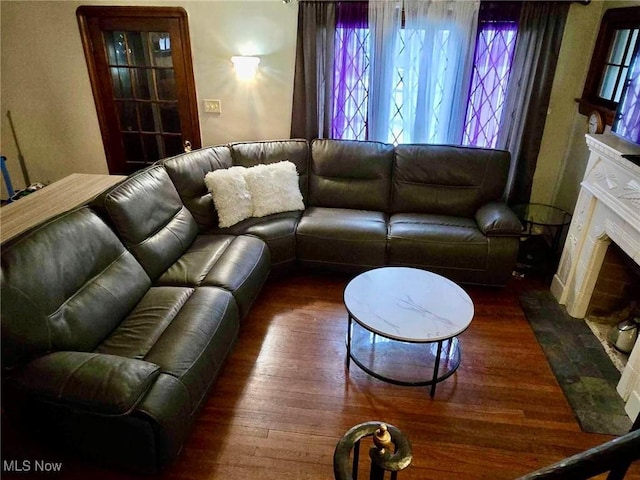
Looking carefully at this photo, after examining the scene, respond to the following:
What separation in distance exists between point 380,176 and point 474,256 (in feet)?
3.27

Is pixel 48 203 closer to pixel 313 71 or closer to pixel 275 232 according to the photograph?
pixel 275 232

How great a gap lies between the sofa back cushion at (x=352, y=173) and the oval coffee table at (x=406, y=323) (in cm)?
99

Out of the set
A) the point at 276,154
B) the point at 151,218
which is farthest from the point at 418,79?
the point at 151,218

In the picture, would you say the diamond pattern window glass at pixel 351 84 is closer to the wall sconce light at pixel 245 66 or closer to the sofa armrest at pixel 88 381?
the wall sconce light at pixel 245 66

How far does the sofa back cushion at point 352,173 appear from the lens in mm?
3320

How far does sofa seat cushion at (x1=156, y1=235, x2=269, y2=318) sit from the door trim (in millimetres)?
1479

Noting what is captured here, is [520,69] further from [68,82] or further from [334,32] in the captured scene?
[68,82]

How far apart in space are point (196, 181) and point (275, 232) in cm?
68

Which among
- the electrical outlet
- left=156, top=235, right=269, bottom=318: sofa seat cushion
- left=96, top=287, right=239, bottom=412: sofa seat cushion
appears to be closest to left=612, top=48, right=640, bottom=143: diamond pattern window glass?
left=156, top=235, right=269, bottom=318: sofa seat cushion

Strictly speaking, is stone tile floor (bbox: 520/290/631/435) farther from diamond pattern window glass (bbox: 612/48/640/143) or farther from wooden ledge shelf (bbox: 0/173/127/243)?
wooden ledge shelf (bbox: 0/173/127/243)

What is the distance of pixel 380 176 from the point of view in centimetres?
333

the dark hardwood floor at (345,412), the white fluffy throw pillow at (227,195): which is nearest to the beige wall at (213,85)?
the white fluffy throw pillow at (227,195)

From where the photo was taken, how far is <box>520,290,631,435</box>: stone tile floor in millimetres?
1995

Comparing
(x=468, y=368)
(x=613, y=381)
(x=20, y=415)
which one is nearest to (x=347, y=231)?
(x=468, y=368)
